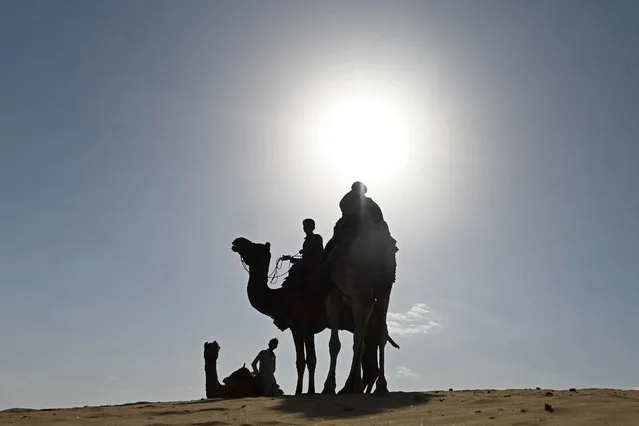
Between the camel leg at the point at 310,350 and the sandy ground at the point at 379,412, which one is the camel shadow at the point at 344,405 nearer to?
the sandy ground at the point at 379,412

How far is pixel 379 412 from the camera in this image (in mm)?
7715

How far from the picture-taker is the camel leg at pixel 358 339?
38.9 feet

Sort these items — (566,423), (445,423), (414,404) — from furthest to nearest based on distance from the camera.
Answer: (414,404)
(445,423)
(566,423)

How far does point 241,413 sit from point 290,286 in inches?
272

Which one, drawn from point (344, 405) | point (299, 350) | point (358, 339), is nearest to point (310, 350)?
point (299, 350)

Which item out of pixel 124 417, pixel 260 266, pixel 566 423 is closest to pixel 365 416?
pixel 566 423

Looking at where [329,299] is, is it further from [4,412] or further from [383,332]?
[4,412]

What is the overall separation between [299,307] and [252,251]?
2.02m

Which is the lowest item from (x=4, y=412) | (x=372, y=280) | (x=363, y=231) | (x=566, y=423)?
(x=566, y=423)

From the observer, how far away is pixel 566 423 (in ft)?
19.2

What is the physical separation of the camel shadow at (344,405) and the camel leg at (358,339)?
2.00 m

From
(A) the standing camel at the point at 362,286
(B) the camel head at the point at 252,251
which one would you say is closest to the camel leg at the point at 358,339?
(A) the standing camel at the point at 362,286

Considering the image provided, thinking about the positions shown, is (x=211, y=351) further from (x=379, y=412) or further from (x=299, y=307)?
(x=379, y=412)

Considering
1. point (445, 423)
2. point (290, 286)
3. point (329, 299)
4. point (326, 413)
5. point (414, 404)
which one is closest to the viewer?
point (445, 423)
